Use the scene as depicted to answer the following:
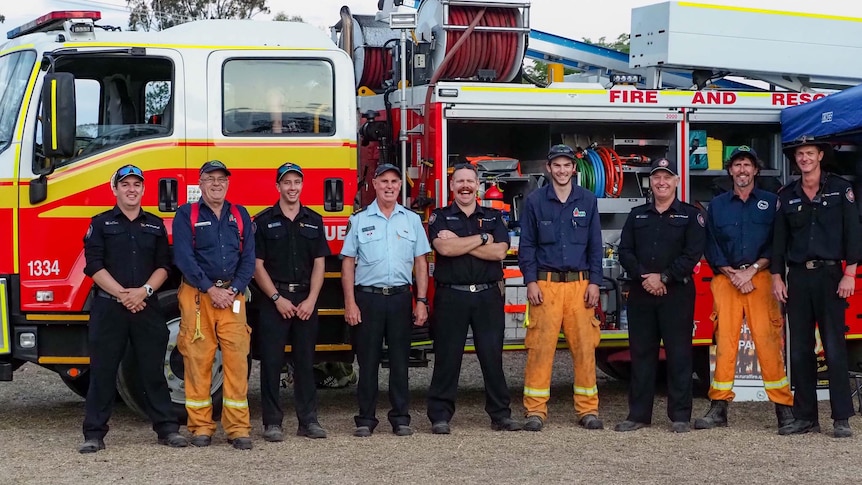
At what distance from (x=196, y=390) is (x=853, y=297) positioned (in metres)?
4.88

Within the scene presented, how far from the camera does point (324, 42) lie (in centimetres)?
821

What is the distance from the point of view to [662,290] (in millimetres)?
7852

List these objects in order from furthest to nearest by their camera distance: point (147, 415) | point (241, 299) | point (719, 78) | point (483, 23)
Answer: point (719, 78)
point (483, 23)
point (147, 415)
point (241, 299)

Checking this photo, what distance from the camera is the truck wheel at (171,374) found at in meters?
7.77

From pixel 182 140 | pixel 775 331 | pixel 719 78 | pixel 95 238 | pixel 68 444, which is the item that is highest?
pixel 719 78

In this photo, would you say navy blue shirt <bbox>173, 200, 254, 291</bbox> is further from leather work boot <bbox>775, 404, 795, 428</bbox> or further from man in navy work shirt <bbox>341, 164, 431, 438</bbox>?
leather work boot <bbox>775, 404, 795, 428</bbox>

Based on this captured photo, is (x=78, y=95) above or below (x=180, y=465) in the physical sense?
above

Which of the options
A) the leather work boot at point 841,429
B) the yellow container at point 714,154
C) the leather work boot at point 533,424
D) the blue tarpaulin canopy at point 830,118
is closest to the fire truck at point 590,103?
the yellow container at point 714,154

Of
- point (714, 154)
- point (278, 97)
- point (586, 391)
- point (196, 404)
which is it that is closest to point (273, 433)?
point (196, 404)

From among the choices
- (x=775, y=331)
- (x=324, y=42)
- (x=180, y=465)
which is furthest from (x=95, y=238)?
(x=775, y=331)

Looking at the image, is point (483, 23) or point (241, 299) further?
point (483, 23)

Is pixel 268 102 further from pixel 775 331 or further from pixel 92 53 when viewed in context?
pixel 775 331

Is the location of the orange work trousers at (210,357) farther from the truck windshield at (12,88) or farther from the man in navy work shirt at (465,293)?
the truck windshield at (12,88)

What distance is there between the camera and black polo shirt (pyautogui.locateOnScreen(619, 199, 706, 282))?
7836 mm
